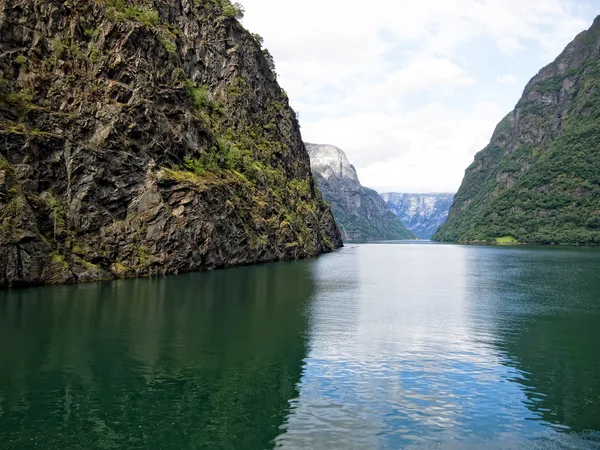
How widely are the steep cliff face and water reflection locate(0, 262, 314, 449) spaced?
17.0 meters

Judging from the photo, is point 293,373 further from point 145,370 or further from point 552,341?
point 552,341

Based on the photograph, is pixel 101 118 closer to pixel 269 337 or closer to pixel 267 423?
pixel 269 337

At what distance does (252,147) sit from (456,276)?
7177 cm

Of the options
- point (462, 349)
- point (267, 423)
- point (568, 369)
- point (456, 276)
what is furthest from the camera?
point (456, 276)

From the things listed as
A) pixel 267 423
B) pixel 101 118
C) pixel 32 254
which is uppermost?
pixel 101 118

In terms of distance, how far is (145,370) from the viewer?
25344mm

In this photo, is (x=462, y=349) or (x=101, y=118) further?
(x=101, y=118)

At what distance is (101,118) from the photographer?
73.5 metres

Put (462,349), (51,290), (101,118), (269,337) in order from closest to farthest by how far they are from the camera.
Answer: (462,349)
(269,337)
(51,290)
(101,118)

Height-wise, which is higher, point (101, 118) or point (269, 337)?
point (101, 118)

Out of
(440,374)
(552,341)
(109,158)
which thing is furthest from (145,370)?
(109,158)

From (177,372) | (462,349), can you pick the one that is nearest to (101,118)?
(177,372)

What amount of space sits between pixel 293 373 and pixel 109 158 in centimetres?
5774

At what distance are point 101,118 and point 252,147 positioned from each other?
201 feet
